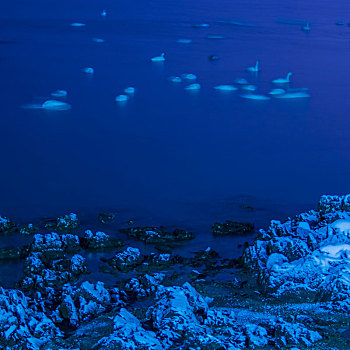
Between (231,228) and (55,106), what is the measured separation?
297 cm

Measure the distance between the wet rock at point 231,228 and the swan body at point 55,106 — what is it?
9.23 ft

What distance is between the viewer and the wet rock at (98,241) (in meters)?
3.56

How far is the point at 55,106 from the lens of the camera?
6141 millimetres

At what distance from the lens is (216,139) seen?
547 centimetres

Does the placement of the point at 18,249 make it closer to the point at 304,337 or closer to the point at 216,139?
the point at 304,337

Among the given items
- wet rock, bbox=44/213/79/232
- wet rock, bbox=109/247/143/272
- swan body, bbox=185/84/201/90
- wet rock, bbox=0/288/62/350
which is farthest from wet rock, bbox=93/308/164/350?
swan body, bbox=185/84/201/90

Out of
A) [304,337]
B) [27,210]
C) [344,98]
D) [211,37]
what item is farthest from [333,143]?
[211,37]

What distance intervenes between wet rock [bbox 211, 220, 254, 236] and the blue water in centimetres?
13

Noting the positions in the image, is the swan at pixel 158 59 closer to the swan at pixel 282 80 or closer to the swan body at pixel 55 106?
the swan at pixel 282 80

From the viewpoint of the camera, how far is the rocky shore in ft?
8.10

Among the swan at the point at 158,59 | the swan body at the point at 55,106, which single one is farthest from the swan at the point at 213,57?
the swan body at the point at 55,106

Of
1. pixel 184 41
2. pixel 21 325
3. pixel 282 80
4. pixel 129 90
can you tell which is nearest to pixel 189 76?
pixel 129 90

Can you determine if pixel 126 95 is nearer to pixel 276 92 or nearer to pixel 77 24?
pixel 276 92

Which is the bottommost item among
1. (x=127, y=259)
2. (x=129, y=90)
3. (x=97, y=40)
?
(x=127, y=259)
